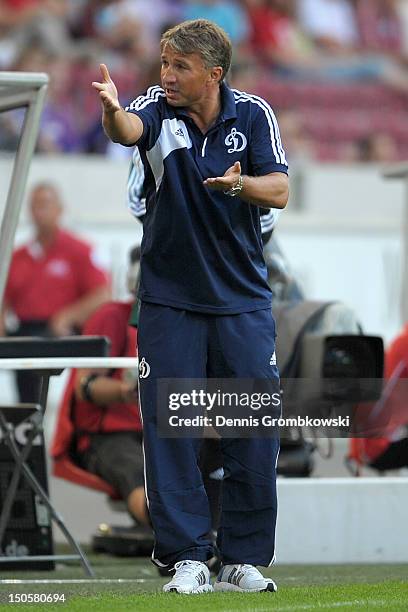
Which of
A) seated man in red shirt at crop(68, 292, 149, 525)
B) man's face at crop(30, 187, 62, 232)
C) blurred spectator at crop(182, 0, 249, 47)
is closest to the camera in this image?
Result: seated man in red shirt at crop(68, 292, 149, 525)

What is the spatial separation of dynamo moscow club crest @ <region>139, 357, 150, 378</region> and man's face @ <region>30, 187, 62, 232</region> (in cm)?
683

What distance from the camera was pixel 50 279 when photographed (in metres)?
11.7

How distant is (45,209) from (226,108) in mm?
6975

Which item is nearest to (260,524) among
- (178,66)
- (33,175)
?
(178,66)

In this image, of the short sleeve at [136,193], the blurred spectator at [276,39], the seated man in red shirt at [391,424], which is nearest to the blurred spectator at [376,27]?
the blurred spectator at [276,39]

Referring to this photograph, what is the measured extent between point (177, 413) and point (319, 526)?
1.93m

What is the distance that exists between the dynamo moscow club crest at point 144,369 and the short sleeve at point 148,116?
70 cm

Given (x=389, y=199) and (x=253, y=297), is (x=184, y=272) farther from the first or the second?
(x=389, y=199)

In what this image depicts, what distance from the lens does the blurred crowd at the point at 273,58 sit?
15.7m

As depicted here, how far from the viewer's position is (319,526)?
6.55 metres

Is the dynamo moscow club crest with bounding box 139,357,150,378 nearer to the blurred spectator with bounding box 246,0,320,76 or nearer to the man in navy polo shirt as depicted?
the man in navy polo shirt

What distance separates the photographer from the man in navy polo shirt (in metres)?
4.75

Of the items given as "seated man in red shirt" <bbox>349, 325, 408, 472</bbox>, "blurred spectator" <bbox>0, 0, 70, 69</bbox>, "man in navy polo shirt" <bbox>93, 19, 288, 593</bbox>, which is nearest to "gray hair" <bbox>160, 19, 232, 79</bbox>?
"man in navy polo shirt" <bbox>93, 19, 288, 593</bbox>

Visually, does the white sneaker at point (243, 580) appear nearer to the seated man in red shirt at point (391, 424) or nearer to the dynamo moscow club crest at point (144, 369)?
the dynamo moscow club crest at point (144, 369)
